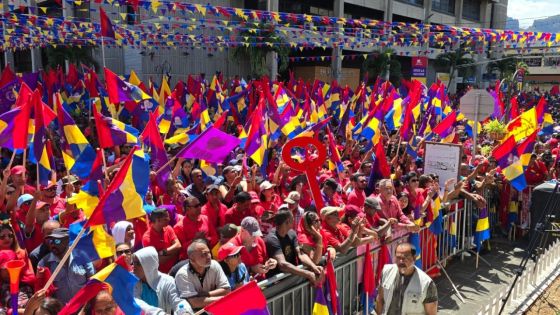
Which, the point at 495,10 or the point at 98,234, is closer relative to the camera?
the point at 98,234

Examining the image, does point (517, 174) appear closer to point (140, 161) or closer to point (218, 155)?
point (218, 155)

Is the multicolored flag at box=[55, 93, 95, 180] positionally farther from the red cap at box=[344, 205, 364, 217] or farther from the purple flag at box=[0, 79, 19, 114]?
the purple flag at box=[0, 79, 19, 114]

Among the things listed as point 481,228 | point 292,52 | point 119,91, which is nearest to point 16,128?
point 119,91

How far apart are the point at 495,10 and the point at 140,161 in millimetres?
65625

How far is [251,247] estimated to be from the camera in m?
4.37

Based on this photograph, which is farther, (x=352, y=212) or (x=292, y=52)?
(x=292, y=52)

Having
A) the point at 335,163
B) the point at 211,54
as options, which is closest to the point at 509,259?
the point at 335,163

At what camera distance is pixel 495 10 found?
60062 mm

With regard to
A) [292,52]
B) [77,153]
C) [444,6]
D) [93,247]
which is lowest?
[93,247]

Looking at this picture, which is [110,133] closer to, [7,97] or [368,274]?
[368,274]

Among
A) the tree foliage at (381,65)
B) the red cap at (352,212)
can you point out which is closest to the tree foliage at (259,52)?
the tree foliage at (381,65)

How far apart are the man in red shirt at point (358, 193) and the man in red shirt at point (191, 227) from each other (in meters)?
2.27

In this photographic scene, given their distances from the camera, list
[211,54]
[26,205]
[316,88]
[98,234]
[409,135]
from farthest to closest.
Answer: [211,54] < [316,88] < [409,135] < [26,205] < [98,234]

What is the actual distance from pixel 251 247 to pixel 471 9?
58.6 m
